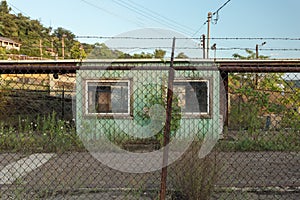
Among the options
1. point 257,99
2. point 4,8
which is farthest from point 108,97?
point 4,8

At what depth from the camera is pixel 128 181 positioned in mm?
4480

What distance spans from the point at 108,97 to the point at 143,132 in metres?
1.41

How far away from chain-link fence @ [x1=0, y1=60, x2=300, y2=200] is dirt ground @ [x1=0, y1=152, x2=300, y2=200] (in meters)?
0.02

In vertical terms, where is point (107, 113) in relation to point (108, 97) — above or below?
below

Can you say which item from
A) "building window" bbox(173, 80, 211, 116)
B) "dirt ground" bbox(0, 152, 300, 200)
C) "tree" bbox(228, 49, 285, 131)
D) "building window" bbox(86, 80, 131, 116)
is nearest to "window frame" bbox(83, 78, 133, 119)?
"building window" bbox(86, 80, 131, 116)

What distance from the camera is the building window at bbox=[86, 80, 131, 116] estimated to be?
26.8 feet

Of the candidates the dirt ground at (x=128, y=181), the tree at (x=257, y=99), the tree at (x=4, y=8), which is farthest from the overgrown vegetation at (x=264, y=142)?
the tree at (x=4, y=8)

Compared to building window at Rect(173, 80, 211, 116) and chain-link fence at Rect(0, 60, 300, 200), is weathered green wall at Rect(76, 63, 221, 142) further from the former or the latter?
building window at Rect(173, 80, 211, 116)

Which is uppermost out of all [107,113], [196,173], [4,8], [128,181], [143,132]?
[4,8]

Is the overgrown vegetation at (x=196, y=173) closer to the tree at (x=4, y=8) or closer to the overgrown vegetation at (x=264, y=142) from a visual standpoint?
the overgrown vegetation at (x=264, y=142)

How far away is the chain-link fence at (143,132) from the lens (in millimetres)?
4652

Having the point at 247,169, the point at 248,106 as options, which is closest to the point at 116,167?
the point at 247,169

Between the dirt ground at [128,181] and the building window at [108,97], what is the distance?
83.0 inches

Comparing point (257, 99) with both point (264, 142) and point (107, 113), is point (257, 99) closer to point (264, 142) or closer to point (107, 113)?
point (264, 142)
